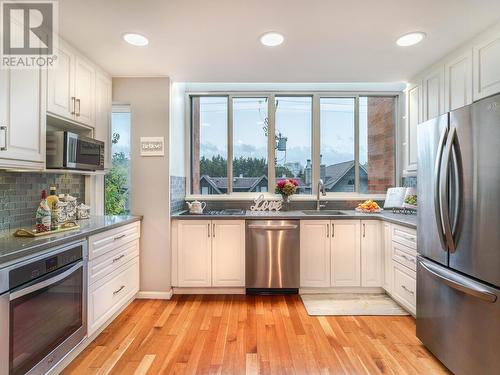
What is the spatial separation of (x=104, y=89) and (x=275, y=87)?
2102 millimetres

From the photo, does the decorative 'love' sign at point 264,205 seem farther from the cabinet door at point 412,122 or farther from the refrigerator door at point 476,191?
the refrigerator door at point 476,191

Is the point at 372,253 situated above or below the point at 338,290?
above

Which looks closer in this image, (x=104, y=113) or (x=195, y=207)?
(x=104, y=113)

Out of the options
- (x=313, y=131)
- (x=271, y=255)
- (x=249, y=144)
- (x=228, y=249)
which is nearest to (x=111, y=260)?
(x=228, y=249)

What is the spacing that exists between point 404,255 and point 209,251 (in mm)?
1984

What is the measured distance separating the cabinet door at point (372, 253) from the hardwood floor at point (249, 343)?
0.52 meters

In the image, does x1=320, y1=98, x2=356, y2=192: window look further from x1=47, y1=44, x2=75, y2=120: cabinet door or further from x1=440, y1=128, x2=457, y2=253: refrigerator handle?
x1=47, y1=44, x2=75, y2=120: cabinet door

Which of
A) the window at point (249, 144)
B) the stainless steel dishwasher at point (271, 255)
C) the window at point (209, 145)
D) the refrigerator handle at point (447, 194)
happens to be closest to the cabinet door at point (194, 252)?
the stainless steel dishwasher at point (271, 255)

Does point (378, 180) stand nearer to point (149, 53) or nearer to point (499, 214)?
point (499, 214)

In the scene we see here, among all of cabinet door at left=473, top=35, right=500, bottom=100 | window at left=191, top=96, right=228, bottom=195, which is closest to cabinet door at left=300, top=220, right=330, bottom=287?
window at left=191, top=96, right=228, bottom=195

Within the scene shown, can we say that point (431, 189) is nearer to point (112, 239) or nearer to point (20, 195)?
point (112, 239)

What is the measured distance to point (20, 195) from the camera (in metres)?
2.10

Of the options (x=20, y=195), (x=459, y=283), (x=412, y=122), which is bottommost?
(x=459, y=283)

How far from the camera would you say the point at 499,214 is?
4.68ft
